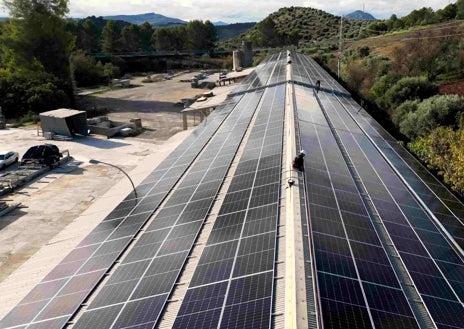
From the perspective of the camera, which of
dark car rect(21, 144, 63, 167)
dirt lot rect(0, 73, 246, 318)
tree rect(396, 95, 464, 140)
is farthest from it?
dark car rect(21, 144, 63, 167)

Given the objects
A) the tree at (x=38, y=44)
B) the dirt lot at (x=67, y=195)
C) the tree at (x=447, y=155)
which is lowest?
the dirt lot at (x=67, y=195)

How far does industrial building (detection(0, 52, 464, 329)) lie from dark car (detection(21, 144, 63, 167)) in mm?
16917

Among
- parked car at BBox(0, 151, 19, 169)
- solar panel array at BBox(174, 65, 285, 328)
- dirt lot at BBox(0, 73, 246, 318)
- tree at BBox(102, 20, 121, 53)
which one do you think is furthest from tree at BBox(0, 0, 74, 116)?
tree at BBox(102, 20, 121, 53)

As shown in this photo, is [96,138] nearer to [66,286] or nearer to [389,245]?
[66,286]

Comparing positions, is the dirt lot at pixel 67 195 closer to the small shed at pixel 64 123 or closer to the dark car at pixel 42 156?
the dark car at pixel 42 156

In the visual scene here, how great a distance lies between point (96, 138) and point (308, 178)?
33238mm

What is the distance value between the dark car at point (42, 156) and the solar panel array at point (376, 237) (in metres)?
23.2

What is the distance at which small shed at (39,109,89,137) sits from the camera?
1687 inches

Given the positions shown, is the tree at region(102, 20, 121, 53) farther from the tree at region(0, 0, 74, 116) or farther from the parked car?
the parked car

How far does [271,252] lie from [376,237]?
167 inches

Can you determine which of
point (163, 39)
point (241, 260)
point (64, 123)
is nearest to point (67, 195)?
point (64, 123)

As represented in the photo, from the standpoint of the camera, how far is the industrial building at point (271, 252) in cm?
973

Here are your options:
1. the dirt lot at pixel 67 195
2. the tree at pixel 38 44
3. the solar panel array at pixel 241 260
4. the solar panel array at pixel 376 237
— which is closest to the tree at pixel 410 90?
the solar panel array at pixel 376 237

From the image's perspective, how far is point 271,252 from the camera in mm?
11414
